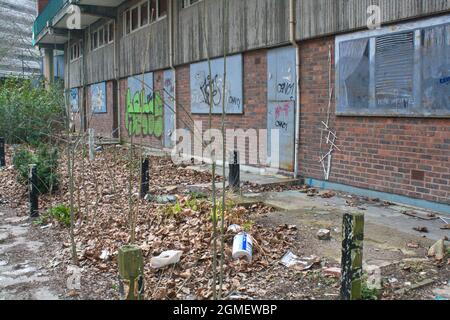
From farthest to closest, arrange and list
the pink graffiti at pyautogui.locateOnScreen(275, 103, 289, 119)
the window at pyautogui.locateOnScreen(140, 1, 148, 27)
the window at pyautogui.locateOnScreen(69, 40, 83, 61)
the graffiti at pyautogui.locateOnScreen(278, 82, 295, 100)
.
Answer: the window at pyautogui.locateOnScreen(69, 40, 83, 61) < the window at pyautogui.locateOnScreen(140, 1, 148, 27) < the pink graffiti at pyautogui.locateOnScreen(275, 103, 289, 119) < the graffiti at pyautogui.locateOnScreen(278, 82, 295, 100)

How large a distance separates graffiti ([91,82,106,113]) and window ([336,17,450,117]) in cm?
1697

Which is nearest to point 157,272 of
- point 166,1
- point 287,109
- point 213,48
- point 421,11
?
point 421,11

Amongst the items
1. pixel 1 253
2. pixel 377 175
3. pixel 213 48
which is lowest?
pixel 1 253

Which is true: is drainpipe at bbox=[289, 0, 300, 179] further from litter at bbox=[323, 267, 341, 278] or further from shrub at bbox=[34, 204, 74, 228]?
litter at bbox=[323, 267, 341, 278]

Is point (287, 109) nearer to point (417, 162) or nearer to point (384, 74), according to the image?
point (384, 74)

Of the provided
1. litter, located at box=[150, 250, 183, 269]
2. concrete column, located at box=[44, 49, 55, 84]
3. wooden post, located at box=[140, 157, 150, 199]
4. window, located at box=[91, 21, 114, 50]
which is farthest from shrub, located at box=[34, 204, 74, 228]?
concrete column, located at box=[44, 49, 55, 84]

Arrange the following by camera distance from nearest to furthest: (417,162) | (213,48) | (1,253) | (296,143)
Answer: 1. (1,253)
2. (417,162)
3. (296,143)
4. (213,48)

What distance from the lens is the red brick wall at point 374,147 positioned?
707 cm

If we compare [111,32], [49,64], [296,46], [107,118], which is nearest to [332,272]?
[296,46]

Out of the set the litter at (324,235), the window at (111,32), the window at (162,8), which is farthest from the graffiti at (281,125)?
the window at (111,32)

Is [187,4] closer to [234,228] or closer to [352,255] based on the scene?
[234,228]

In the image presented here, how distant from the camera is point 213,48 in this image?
42.7 feet

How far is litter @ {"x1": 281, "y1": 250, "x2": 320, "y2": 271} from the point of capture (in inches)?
182

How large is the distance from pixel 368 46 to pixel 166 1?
971 centimetres
